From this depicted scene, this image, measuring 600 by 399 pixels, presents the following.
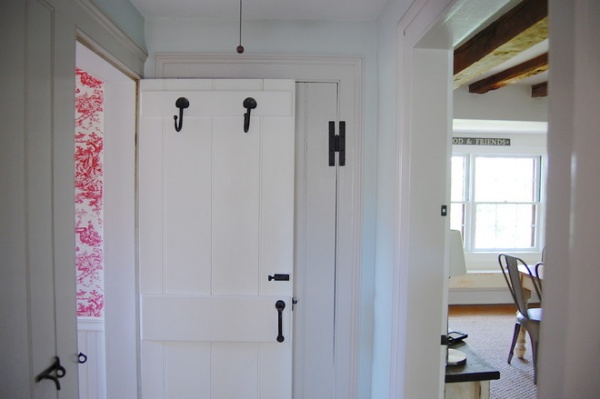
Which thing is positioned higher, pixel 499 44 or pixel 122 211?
pixel 499 44

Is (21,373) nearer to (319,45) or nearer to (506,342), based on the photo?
(319,45)

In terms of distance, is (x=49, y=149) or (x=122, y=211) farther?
(x=122, y=211)

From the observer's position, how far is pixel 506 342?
3.14 metres

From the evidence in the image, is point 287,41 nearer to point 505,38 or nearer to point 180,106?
point 180,106

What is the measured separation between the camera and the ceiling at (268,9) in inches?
53.6

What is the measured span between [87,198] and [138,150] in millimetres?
508

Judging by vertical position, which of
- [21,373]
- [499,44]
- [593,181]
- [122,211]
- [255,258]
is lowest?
[21,373]

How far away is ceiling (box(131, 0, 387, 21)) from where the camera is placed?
136 cm

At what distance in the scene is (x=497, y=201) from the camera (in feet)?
13.6

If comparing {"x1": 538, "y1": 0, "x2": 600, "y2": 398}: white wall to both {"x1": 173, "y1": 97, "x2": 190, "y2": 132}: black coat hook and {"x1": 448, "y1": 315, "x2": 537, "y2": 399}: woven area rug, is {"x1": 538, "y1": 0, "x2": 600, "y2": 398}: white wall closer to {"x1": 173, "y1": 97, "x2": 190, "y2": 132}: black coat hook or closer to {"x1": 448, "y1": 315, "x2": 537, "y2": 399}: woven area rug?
{"x1": 173, "y1": 97, "x2": 190, "y2": 132}: black coat hook

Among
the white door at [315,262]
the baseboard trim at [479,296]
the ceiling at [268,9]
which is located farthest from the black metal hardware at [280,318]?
the baseboard trim at [479,296]

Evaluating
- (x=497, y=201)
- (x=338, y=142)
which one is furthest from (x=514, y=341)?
(x=338, y=142)

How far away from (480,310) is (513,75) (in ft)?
9.63

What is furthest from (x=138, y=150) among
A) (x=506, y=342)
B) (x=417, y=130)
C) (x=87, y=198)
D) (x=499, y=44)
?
(x=506, y=342)
